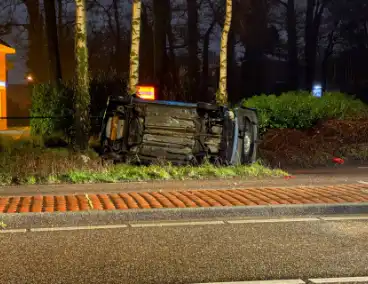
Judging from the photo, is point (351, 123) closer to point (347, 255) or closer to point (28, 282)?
point (347, 255)

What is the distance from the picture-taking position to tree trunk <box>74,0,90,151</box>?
13.2 meters

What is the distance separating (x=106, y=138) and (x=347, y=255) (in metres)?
6.88

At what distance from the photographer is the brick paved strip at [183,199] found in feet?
24.8

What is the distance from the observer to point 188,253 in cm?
583

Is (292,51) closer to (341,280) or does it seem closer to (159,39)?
(159,39)

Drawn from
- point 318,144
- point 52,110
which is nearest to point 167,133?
point 318,144

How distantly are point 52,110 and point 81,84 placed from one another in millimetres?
2676

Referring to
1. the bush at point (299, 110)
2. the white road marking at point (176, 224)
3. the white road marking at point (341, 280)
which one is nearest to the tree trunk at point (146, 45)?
the bush at point (299, 110)

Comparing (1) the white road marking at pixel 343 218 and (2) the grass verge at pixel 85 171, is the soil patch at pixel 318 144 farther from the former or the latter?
(1) the white road marking at pixel 343 218

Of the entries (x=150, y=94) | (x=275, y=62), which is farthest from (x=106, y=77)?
(x=275, y=62)

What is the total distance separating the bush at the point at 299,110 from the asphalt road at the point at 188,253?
329 inches

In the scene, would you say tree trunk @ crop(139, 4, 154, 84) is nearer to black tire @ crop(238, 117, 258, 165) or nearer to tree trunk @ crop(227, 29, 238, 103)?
tree trunk @ crop(227, 29, 238, 103)

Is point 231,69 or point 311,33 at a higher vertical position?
point 311,33

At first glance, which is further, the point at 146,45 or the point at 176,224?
the point at 146,45
